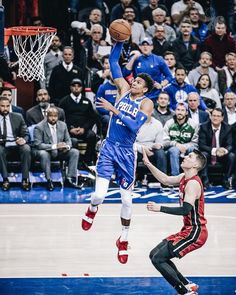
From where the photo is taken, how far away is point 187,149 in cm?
1595

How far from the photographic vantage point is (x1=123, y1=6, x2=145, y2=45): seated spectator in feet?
60.0

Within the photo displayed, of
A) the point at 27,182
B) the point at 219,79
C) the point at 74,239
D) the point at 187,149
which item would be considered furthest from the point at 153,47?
the point at 74,239

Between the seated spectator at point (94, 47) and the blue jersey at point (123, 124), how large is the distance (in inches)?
262

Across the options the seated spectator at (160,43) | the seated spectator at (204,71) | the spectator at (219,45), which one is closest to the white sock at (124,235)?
the seated spectator at (204,71)

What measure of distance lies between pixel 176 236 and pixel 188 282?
1.66ft

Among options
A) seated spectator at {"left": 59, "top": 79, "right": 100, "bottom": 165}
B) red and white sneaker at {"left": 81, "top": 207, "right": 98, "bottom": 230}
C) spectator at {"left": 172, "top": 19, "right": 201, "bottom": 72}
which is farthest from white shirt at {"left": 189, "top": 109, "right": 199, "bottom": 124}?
red and white sneaker at {"left": 81, "top": 207, "right": 98, "bottom": 230}

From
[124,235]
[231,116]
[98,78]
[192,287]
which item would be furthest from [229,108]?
[192,287]

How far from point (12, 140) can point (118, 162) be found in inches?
189

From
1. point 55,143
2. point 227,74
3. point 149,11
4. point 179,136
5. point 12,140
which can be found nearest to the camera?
point 12,140

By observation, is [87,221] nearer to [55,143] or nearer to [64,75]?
[55,143]

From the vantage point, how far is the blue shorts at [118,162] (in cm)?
1127

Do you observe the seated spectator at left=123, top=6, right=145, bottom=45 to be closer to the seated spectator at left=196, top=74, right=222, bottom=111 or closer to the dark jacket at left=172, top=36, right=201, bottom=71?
the dark jacket at left=172, top=36, right=201, bottom=71

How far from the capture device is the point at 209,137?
52.7 ft

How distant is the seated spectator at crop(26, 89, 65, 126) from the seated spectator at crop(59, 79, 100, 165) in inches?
14.2
